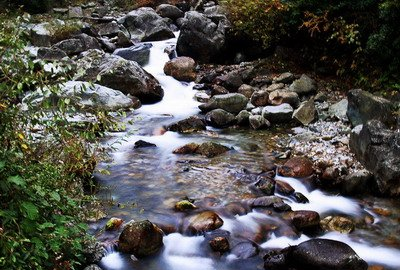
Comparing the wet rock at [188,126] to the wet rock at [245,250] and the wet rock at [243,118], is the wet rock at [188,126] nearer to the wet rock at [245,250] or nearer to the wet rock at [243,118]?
the wet rock at [243,118]

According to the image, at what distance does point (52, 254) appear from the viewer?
3.42m

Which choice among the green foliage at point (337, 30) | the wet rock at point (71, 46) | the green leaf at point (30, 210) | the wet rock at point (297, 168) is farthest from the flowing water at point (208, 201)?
the wet rock at point (71, 46)

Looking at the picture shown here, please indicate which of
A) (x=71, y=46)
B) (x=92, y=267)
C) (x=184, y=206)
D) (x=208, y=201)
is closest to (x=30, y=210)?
(x=92, y=267)

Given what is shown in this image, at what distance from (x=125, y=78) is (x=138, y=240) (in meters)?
6.62

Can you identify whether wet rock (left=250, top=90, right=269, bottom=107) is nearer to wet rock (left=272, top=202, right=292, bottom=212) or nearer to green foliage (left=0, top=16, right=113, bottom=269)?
wet rock (left=272, top=202, right=292, bottom=212)

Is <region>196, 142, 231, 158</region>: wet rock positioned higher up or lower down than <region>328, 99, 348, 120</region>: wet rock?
lower down

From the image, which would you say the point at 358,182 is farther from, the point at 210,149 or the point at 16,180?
the point at 16,180

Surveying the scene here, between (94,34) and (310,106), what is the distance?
9.65 m

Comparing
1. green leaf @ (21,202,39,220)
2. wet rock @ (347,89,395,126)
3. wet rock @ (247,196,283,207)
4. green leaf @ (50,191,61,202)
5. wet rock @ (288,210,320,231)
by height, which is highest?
green leaf @ (21,202,39,220)

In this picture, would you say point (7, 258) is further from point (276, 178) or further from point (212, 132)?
point (212, 132)

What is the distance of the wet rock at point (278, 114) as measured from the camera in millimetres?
9203

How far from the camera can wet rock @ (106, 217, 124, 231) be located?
16.4 ft

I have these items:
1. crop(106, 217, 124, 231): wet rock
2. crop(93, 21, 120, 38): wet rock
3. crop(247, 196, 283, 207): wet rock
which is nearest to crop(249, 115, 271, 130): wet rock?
crop(247, 196, 283, 207): wet rock

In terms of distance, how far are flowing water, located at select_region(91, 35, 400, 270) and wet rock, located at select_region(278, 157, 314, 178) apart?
Answer: 0.16 meters
